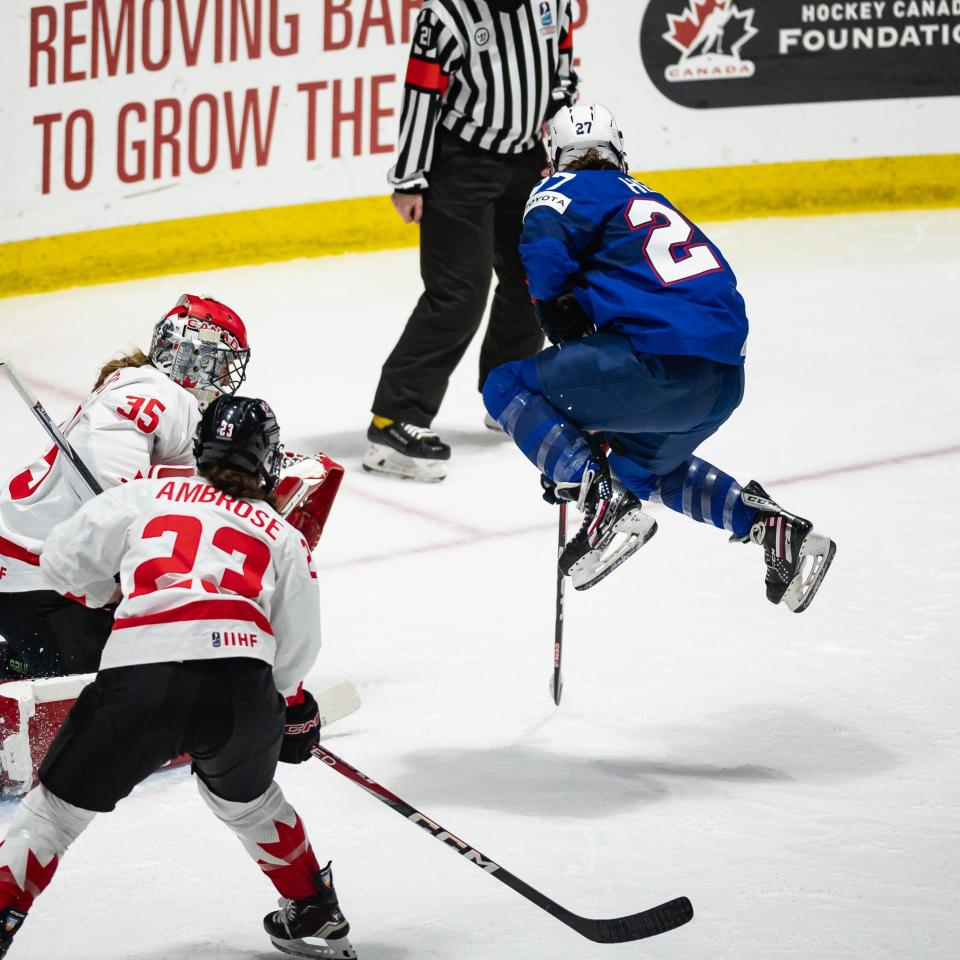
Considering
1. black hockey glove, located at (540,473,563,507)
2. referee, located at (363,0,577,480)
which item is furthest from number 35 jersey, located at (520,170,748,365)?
referee, located at (363,0,577,480)

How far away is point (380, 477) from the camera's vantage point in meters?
4.81

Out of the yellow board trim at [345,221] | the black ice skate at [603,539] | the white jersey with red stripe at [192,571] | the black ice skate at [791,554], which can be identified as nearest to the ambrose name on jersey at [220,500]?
the white jersey with red stripe at [192,571]

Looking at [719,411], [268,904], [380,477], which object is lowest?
[380,477]

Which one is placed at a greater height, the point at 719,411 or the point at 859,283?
the point at 719,411

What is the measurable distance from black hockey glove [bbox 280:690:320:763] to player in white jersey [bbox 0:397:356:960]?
0.09 meters

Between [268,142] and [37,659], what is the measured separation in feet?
12.9

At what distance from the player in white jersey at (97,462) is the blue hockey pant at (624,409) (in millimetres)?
560

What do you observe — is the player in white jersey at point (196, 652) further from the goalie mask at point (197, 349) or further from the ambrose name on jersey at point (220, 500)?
the goalie mask at point (197, 349)

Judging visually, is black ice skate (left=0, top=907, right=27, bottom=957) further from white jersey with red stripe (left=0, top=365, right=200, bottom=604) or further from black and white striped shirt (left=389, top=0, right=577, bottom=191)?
black and white striped shirt (left=389, top=0, right=577, bottom=191)

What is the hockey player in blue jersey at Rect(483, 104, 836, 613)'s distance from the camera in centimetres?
307

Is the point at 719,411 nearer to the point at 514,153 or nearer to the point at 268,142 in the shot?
the point at 514,153

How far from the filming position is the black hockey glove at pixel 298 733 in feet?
7.88

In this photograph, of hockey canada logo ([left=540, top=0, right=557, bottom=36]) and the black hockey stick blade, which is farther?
hockey canada logo ([left=540, top=0, right=557, bottom=36])

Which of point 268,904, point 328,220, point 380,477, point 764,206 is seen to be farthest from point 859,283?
point 268,904
